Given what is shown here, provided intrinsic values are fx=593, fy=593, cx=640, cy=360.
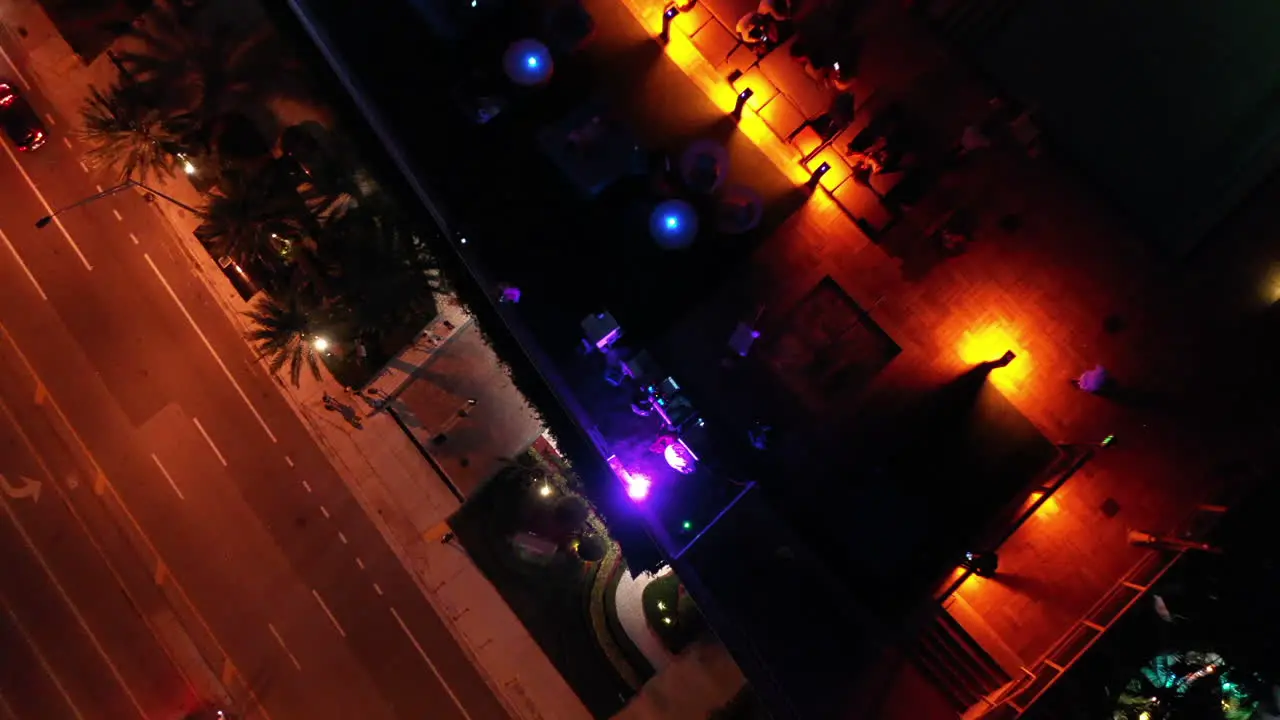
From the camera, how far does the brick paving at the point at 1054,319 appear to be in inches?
618

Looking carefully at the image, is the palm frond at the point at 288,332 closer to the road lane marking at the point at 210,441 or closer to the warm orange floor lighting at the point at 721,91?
the road lane marking at the point at 210,441

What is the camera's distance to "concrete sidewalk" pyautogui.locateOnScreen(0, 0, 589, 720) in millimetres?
19469

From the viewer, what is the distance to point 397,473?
65.8ft

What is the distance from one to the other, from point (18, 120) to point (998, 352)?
107 ft

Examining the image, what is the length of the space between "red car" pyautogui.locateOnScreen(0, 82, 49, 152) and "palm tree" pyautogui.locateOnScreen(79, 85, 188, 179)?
2.04 meters

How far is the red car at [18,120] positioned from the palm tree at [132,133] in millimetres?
2044

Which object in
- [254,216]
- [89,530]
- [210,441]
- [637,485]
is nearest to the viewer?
[637,485]

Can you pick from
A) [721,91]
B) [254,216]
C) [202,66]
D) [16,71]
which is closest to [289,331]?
[254,216]

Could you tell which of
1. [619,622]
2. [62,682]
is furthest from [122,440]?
[619,622]

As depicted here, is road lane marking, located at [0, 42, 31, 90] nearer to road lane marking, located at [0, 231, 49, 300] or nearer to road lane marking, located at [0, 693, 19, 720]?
road lane marking, located at [0, 231, 49, 300]

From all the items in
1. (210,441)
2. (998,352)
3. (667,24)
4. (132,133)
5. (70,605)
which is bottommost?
(998,352)

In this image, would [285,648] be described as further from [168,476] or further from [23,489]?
[23,489]

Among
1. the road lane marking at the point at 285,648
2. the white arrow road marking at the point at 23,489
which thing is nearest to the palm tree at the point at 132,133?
the white arrow road marking at the point at 23,489

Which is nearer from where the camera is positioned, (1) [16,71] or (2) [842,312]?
(2) [842,312]
